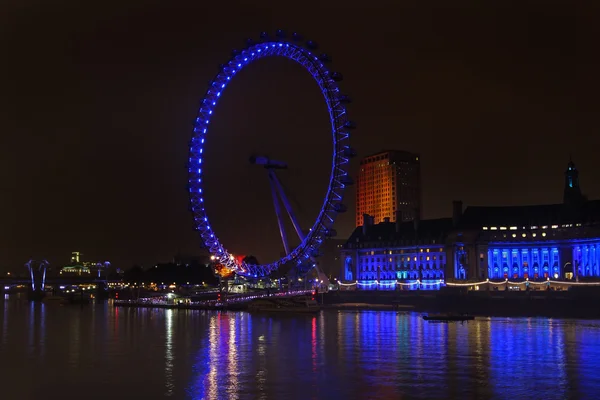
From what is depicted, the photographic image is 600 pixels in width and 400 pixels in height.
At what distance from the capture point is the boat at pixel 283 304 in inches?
3939

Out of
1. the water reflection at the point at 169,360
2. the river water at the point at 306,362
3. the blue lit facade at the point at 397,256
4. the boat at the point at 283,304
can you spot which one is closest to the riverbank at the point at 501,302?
the boat at the point at 283,304

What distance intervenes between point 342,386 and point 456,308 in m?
66.9

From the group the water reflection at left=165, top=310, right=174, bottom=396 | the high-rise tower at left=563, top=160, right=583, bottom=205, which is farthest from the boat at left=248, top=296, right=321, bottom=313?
the high-rise tower at left=563, top=160, right=583, bottom=205

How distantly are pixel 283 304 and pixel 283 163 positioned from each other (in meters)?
26.2

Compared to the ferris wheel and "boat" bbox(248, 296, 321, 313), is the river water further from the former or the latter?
"boat" bbox(248, 296, 321, 313)

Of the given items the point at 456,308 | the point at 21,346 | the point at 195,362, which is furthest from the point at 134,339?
the point at 456,308

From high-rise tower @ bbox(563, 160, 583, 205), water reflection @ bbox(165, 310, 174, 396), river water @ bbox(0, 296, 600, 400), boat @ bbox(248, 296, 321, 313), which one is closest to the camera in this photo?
river water @ bbox(0, 296, 600, 400)

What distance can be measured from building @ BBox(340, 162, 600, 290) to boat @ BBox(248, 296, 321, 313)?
23.3 m

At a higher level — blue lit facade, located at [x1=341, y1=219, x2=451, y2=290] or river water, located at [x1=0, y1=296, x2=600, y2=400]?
blue lit facade, located at [x1=341, y1=219, x2=451, y2=290]

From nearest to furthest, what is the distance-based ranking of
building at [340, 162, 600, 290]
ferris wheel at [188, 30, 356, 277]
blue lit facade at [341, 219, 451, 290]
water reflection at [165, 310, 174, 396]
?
water reflection at [165, 310, 174, 396], ferris wheel at [188, 30, 356, 277], building at [340, 162, 600, 290], blue lit facade at [341, 219, 451, 290]

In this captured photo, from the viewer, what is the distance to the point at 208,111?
275 feet

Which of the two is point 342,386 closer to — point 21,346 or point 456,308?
point 21,346

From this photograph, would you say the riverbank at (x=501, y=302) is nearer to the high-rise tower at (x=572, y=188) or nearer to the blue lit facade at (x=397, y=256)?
the blue lit facade at (x=397, y=256)

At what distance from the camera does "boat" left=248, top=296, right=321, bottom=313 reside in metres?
100
